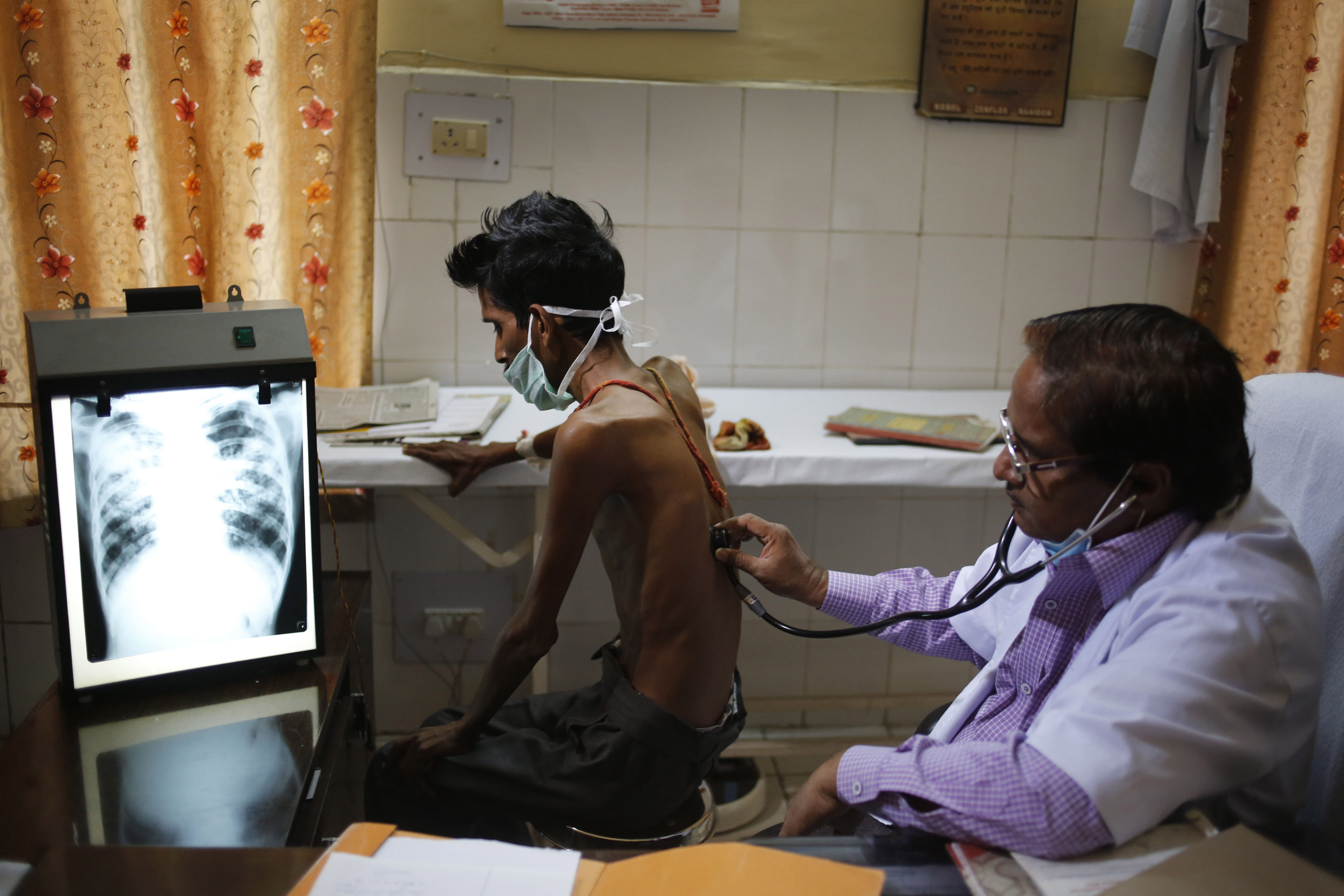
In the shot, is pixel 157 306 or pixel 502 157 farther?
pixel 502 157

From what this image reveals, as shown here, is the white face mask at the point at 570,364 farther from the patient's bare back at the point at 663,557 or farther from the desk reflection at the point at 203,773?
the desk reflection at the point at 203,773

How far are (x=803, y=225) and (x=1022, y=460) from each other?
1.48 m

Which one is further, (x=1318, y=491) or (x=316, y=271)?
(x=316, y=271)

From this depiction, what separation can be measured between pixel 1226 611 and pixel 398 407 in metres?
1.55

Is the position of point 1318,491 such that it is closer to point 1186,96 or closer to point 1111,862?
point 1111,862

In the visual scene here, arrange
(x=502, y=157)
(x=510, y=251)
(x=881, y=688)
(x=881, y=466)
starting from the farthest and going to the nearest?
(x=881, y=688) < (x=502, y=157) < (x=881, y=466) < (x=510, y=251)

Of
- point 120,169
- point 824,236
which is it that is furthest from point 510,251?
point 824,236

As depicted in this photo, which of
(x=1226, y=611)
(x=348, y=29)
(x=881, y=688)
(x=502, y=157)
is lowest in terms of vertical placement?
(x=881, y=688)

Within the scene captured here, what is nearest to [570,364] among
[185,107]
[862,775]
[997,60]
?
[862,775]

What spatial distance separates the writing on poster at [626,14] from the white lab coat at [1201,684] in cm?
170

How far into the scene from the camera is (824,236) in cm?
231

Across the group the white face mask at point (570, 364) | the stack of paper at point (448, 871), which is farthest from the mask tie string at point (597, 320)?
the stack of paper at point (448, 871)

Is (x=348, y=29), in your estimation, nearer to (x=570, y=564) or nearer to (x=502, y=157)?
(x=502, y=157)

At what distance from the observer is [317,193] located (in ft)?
6.54
